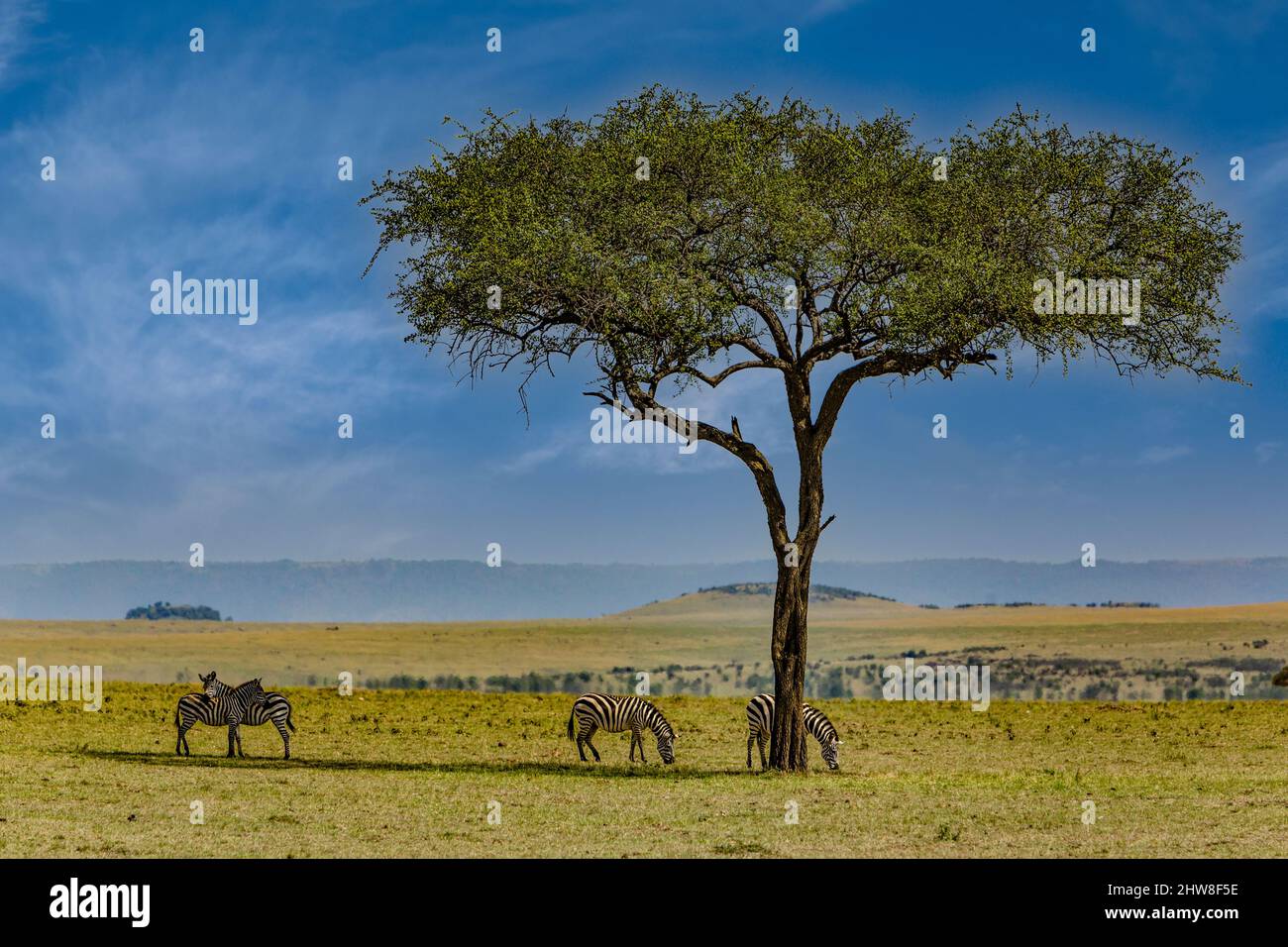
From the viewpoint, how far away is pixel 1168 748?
3678 cm

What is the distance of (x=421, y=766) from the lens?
3091 centimetres

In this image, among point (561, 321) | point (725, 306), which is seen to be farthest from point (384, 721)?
point (725, 306)

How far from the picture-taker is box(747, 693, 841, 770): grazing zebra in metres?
31.2

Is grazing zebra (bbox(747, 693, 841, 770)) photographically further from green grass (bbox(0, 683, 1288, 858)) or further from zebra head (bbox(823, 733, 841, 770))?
green grass (bbox(0, 683, 1288, 858))

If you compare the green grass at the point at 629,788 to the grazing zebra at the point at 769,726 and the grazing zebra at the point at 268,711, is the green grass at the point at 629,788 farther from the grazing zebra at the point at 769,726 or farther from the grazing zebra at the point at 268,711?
the grazing zebra at the point at 268,711

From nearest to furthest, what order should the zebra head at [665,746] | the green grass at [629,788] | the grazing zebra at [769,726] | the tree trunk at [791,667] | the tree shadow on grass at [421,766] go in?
the green grass at [629,788] < the tree shadow on grass at [421,766] < the tree trunk at [791,667] < the grazing zebra at [769,726] < the zebra head at [665,746]

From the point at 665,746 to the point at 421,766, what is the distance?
5898 mm

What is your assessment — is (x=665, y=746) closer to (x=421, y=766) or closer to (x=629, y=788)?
(x=629, y=788)

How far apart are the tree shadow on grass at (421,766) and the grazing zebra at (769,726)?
1003 mm

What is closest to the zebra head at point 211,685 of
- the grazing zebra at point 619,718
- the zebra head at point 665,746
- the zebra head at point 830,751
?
the grazing zebra at point 619,718

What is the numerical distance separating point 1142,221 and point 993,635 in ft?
302

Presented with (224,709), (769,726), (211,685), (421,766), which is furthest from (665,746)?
(211,685)

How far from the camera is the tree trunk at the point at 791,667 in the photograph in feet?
101

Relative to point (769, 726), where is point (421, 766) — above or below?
below
